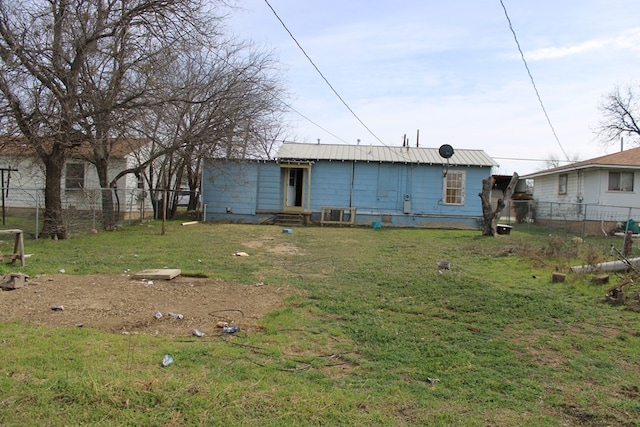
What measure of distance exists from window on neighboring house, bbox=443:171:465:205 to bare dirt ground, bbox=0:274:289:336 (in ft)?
51.8

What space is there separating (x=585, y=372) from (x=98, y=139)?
1213 centimetres

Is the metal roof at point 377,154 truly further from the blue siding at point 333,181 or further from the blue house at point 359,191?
the blue siding at point 333,181

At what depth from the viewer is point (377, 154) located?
74.2 feet

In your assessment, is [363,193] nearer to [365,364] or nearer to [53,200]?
[53,200]

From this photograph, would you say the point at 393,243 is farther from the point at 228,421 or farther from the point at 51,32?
the point at 228,421

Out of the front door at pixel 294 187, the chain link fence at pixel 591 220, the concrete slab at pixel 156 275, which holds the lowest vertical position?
the concrete slab at pixel 156 275

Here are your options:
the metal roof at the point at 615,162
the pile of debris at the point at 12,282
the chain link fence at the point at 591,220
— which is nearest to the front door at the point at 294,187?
the chain link fence at the point at 591,220

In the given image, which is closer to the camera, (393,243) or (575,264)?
(575,264)

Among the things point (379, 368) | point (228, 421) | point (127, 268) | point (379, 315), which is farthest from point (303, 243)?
point (228, 421)

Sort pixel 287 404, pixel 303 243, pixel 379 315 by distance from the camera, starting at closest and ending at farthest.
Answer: pixel 287 404
pixel 379 315
pixel 303 243

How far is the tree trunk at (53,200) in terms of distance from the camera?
12773 millimetres

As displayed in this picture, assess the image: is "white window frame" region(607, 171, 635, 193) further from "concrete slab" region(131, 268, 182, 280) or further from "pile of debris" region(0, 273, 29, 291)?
"pile of debris" region(0, 273, 29, 291)

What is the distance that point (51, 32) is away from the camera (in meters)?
11.3

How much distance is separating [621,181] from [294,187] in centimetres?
1499
